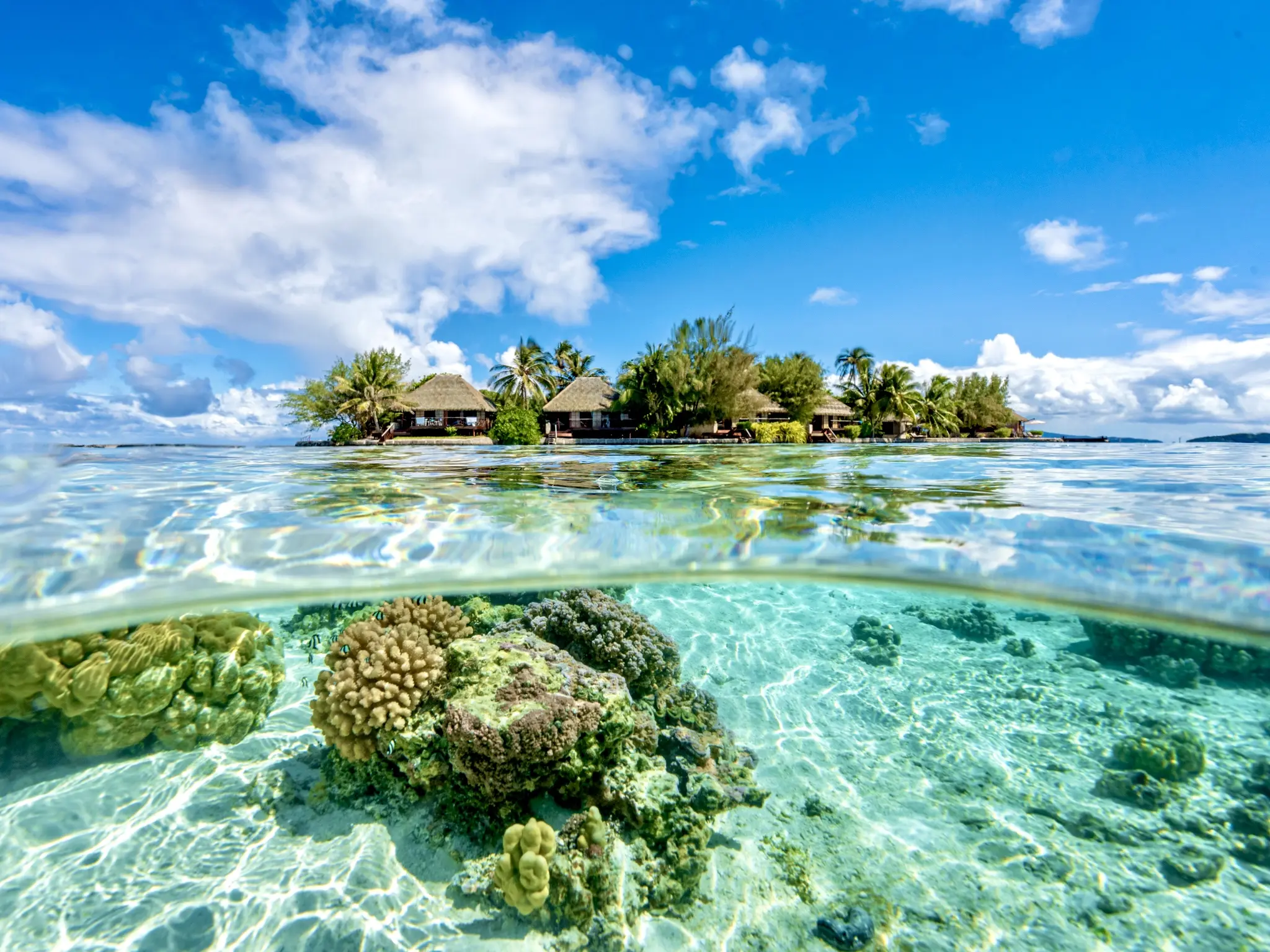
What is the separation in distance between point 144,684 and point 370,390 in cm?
4320

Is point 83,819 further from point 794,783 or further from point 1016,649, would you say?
point 1016,649

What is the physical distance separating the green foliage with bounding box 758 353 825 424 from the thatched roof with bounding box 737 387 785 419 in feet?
3.98

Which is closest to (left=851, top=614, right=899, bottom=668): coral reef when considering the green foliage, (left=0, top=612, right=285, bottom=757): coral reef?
(left=0, top=612, right=285, bottom=757): coral reef

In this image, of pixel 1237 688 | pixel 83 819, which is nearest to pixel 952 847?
pixel 1237 688

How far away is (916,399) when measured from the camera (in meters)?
53.3

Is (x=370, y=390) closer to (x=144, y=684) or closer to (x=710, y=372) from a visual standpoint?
(x=710, y=372)

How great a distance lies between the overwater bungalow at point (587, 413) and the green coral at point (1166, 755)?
38264 mm

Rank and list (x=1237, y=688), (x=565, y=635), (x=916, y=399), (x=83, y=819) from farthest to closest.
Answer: (x=916, y=399) < (x=1237, y=688) < (x=565, y=635) < (x=83, y=819)

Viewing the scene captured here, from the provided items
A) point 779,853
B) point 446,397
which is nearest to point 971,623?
point 779,853

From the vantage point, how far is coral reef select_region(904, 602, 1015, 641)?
10.7 metres

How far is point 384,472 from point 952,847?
10058 mm

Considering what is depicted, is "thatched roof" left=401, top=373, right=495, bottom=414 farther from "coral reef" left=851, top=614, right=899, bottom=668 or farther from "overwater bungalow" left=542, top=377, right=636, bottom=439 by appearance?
"coral reef" left=851, top=614, right=899, bottom=668

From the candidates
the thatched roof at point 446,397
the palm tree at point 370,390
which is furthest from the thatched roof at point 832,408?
the palm tree at point 370,390

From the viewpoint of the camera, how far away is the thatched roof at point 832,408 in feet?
173
